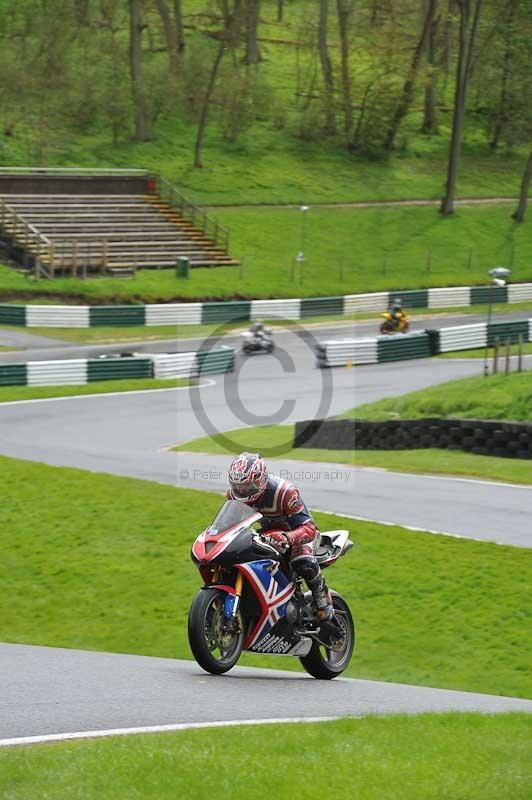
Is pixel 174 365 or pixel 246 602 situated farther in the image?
pixel 174 365

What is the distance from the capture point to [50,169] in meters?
53.1

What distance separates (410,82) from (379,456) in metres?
46.8

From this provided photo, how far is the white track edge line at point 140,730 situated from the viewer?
7.09m

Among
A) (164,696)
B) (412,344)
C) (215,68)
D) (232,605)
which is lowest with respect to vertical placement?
(412,344)

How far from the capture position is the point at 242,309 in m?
46.3

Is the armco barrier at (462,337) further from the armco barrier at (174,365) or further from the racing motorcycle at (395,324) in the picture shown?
the armco barrier at (174,365)

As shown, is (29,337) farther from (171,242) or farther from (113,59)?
(113,59)

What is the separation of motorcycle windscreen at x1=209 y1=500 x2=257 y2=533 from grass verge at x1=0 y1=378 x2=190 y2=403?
72.7 feet

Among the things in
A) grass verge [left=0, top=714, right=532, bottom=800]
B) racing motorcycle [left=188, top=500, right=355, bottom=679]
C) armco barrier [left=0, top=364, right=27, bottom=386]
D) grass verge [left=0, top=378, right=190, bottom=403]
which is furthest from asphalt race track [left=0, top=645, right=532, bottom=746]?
armco barrier [left=0, top=364, right=27, bottom=386]

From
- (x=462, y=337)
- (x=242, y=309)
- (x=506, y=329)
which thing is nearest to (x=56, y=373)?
(x=242, y=309)

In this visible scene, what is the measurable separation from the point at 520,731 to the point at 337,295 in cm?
4328

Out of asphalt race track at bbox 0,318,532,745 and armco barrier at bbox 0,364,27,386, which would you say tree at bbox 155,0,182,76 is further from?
armco barrier at bbox 0,364,27,386

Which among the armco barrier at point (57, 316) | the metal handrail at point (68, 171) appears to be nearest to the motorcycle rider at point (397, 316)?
the armco barrier at point (57, 316)

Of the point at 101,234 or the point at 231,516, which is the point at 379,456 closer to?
the point at 231,516
